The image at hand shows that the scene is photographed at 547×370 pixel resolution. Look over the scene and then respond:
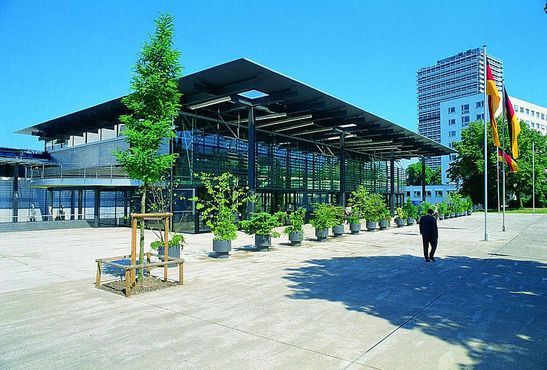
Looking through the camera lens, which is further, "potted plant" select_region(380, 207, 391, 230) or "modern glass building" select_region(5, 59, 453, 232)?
"potted plant" select_region(380, 207, 391, 230)

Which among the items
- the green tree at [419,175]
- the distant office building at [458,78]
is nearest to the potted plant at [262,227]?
the green tree at [419,175]

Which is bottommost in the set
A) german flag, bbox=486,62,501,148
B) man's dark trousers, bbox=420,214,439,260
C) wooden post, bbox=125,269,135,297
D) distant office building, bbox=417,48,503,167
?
wooden post, bbox=125,269,135,297

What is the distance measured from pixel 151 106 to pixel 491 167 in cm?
5952

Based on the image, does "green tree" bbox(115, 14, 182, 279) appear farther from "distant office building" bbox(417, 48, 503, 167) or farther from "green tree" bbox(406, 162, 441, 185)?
"distant office building" bbox(417, 48, 503, 167)

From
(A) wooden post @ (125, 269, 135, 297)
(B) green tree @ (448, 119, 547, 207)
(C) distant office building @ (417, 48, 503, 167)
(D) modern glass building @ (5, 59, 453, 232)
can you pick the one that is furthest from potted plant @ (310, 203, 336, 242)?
(C) distant office building @ (417, 48, 503, 167)

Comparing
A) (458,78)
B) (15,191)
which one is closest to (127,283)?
(15,191)

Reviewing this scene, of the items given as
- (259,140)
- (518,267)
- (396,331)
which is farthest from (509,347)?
(259,140)

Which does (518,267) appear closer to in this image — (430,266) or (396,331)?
(430,266)

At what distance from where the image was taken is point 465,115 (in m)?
97.8

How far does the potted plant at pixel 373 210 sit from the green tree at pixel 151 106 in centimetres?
1680

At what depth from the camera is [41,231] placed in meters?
24.1

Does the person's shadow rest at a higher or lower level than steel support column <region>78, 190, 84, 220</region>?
lower

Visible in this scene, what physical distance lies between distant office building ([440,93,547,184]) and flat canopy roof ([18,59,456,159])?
6916 cm

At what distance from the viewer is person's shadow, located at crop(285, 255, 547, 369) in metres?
5.36
